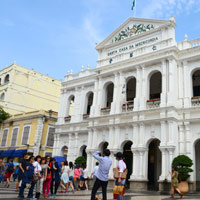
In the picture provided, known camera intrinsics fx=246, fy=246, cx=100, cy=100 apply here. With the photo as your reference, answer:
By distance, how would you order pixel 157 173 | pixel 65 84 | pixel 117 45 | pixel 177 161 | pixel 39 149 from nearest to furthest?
pixel 177 161 → pixel 157 173 → pixel 117 45 → pixel 65 84 → pixel 39 149

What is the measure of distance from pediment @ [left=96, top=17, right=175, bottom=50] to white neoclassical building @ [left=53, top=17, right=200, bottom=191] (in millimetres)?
77

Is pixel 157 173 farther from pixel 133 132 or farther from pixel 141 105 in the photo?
pixel 141 105

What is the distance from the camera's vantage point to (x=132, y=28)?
866 inches

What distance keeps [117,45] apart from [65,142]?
10819 millimetres

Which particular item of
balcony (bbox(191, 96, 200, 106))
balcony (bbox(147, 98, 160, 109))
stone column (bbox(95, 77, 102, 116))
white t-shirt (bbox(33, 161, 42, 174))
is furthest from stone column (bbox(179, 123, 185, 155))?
white t-shirt (bbox(33, 161, 42, 174))

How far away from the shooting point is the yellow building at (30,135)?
29312mm

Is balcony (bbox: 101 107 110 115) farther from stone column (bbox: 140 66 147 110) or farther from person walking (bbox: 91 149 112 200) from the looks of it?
person walking (bbox: 91 149 112 200)

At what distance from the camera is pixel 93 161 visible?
2062 cm

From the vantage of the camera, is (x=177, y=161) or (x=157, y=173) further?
(x=157, y=173)

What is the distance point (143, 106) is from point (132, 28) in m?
7.70

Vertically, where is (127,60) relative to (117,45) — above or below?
below

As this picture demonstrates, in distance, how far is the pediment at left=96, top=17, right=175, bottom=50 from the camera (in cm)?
2036

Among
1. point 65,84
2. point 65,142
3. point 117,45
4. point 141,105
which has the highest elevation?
point 117,45

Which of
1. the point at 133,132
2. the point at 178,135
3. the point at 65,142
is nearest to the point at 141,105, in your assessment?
the point at 133,132
